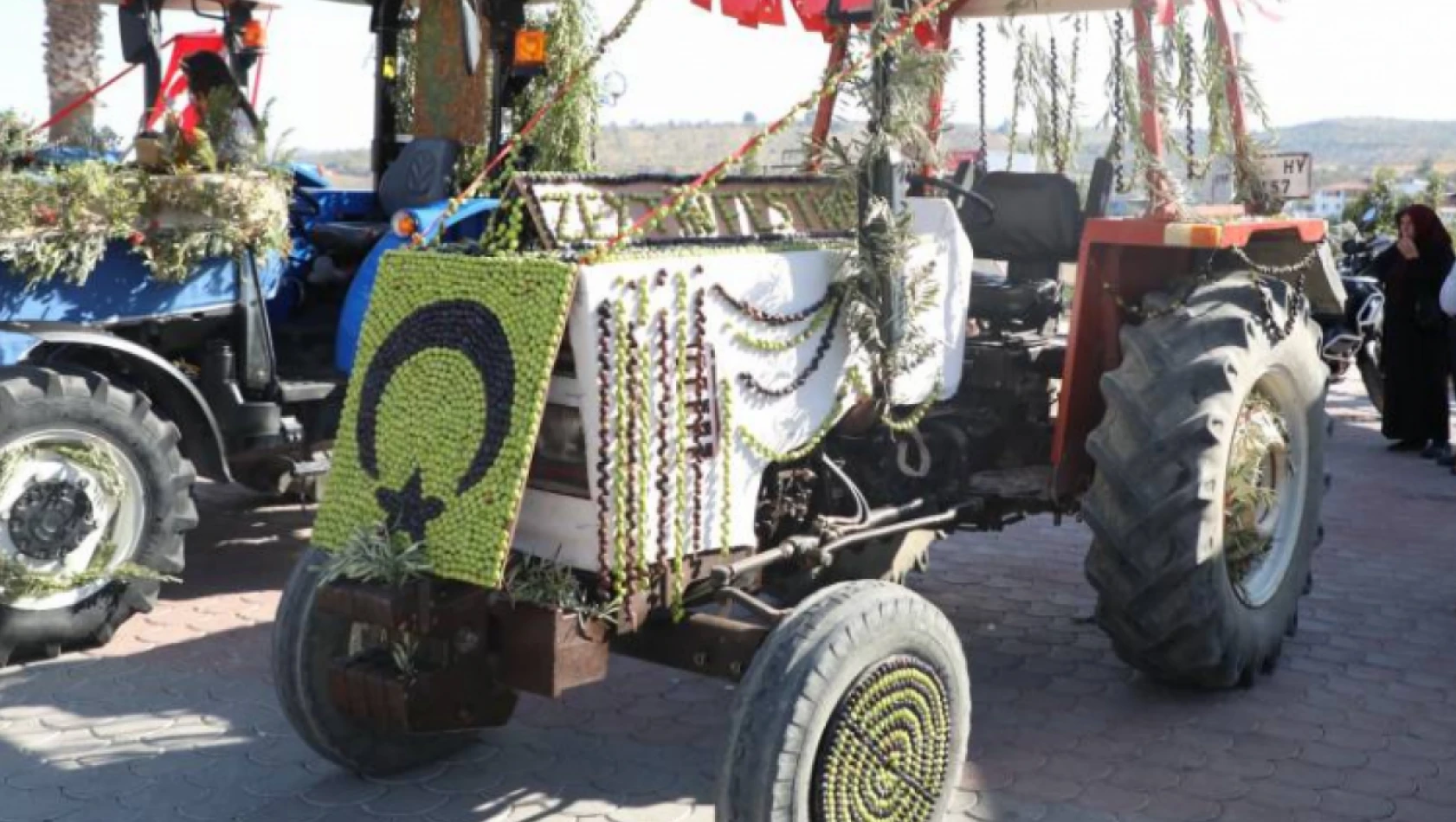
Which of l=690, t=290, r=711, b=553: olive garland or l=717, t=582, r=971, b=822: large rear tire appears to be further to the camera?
l=690, t=290, r=711, b=553: olive garland

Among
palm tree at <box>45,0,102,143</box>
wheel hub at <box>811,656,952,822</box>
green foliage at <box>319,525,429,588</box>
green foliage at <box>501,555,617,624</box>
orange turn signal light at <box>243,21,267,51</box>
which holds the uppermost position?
palm tree at <box>45,0,102,143</box>

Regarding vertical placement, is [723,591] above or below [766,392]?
below

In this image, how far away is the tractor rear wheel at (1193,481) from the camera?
4.17 m

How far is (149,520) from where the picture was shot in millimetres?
5293

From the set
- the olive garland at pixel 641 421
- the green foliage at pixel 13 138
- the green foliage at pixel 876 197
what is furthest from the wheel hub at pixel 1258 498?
the green foliage at pixel 13 138

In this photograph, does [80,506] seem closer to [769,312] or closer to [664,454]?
[664,454]

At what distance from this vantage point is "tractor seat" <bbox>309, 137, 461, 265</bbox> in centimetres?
659

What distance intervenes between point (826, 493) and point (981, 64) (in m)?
1.94

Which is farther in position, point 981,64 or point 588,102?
point 588,102

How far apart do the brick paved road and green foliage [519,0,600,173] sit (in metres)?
2.35

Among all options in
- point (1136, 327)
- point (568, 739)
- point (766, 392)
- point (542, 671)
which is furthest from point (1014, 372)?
point (542, 671)

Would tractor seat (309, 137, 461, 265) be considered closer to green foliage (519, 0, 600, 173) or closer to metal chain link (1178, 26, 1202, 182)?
green foliage (519, 0, 600, 173)

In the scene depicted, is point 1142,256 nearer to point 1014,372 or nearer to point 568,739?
point 1014,372

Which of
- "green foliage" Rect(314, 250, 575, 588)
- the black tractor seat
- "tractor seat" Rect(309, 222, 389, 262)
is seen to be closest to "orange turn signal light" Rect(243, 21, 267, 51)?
"tractor seat" Rect(309, 222, 389, 262)
